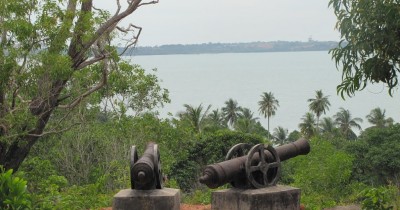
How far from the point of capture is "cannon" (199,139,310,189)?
11.3 meters

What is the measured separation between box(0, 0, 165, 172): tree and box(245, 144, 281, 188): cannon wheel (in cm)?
453

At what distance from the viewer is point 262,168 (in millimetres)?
11812

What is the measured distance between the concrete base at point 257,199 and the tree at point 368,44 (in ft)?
13.3

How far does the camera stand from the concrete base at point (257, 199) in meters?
11.5

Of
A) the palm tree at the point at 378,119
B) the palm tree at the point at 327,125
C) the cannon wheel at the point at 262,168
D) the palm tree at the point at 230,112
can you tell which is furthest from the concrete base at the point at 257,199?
the palm tree at the point at 230,112

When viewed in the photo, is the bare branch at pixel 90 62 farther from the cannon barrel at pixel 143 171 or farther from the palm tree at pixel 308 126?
the palm tree at pixel 308 126

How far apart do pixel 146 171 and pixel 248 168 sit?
5.77ft

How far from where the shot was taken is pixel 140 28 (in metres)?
16.5

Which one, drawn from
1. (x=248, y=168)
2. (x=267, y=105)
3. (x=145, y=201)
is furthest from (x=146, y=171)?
(x=267, y=105)

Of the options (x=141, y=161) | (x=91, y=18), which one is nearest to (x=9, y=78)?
(x=91, y=18)

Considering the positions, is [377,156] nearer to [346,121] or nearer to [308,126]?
[308,126]

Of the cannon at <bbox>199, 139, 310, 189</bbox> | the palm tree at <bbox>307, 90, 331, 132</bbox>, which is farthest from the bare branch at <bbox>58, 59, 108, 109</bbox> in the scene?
the palm tree at <bbox>307, 90, 331, 132</bbox>

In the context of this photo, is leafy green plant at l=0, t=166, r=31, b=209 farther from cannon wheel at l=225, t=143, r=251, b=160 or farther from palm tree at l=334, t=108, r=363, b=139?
palm tree at l=334, t=108, r=363, b=139

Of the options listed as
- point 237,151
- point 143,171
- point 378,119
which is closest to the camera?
point 143,171
